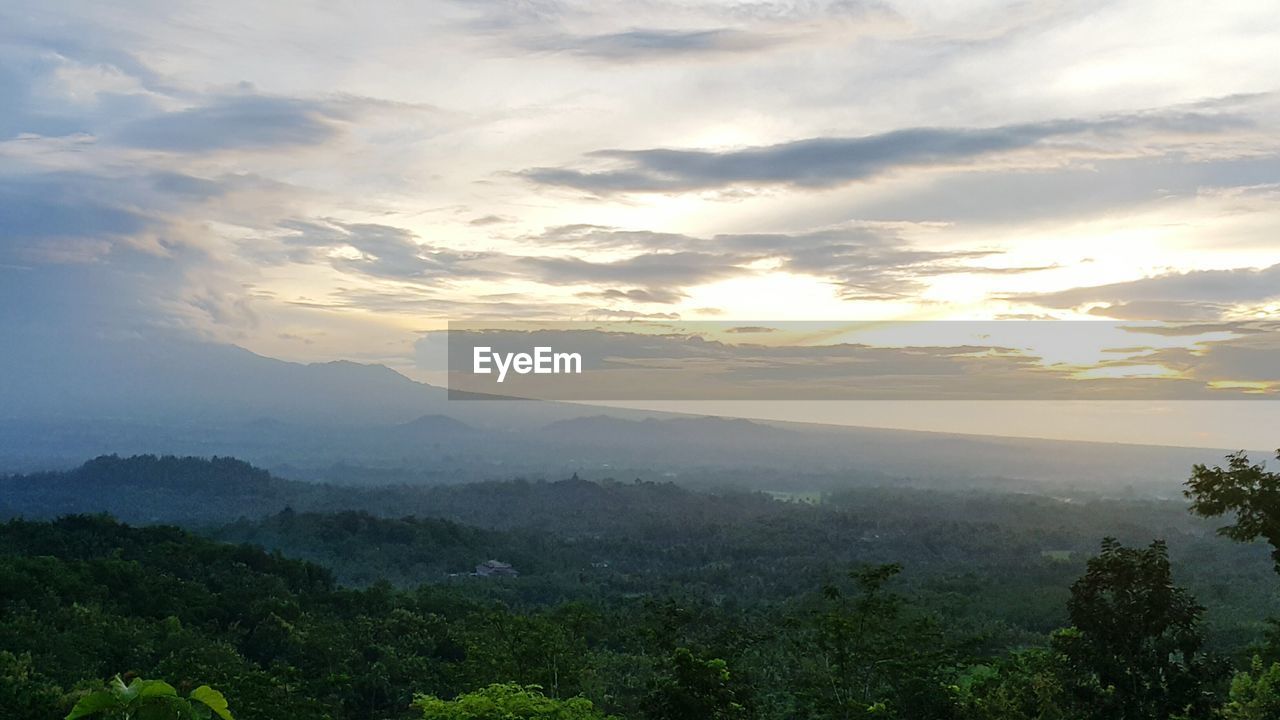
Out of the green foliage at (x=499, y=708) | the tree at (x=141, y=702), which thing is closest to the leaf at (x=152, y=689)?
the tree at (x=141, y=702)

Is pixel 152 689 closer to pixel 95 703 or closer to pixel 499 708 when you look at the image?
pixel 95 703

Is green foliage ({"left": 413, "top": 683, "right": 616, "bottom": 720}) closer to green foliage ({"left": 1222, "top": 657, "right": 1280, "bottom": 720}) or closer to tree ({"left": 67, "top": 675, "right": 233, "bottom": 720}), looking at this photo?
tree ({"left": 67, "top": 675, "right": 233, "bottom": 720})

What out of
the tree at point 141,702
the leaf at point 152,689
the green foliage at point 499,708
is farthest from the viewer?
the green foliage at point 499,708

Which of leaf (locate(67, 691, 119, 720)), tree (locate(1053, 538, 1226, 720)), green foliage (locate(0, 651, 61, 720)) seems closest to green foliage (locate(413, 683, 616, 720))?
leaf (locate(67, 691, 119, 720))

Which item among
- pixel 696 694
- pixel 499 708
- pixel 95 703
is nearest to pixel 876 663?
pixel 696 694

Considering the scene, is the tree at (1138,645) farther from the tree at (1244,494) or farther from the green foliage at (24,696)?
the green foliage at (24,696)

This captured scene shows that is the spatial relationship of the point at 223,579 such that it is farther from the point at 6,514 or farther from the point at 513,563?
the point at 6,514
